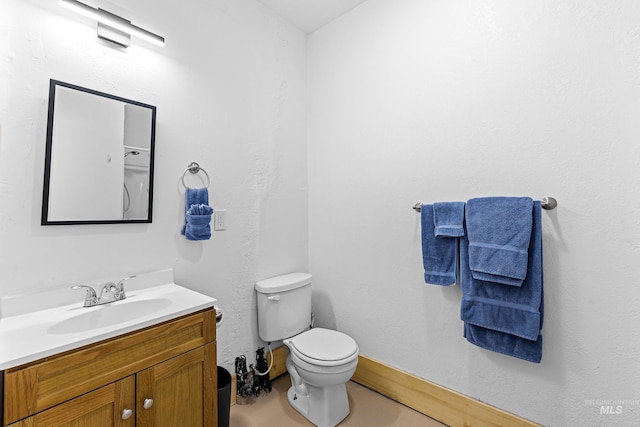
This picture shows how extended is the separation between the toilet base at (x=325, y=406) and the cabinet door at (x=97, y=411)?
950mm

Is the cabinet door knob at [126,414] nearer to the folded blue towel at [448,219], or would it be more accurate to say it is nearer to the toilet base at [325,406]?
the toilet base at [325,406]

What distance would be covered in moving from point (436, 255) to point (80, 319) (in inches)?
66.3

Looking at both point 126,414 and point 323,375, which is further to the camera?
point 323,375

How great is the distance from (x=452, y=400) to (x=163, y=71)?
2378 mm

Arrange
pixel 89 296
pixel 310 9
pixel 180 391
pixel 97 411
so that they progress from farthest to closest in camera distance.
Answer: pixel 310 9 < pixel 89 296 < pixel 180 391 < pixel 97 411

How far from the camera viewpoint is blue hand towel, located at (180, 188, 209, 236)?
1.63 m

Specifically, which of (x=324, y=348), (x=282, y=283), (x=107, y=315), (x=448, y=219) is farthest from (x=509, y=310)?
(x=107, y=315)

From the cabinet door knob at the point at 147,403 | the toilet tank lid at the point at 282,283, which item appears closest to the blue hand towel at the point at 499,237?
the toilet tank lid at the point at 282,283

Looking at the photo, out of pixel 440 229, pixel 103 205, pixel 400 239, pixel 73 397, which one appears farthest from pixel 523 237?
pixel 103 205

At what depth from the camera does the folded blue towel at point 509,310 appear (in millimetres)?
1344

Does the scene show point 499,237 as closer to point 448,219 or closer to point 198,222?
point 448,219

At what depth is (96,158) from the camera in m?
1.36

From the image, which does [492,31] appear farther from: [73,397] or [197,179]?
[73,397]

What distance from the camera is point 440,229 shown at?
1.61m
